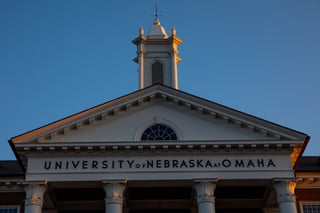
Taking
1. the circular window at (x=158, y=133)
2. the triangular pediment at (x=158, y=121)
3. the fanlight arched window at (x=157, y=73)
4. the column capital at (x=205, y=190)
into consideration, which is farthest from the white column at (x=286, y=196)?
the fanlight arched window at (x=157, y=73)

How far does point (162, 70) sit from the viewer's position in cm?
4006

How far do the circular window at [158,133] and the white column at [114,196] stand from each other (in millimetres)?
2801

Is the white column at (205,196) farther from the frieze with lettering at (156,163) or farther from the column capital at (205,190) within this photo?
the frieze with lettering at (156,163)

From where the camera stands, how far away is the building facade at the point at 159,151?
88.4 ft

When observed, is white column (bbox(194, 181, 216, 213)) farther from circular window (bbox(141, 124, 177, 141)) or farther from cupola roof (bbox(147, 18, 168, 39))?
cupola roof (bbox(147, 18, 168, 39))

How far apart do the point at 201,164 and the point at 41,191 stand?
7927 mm

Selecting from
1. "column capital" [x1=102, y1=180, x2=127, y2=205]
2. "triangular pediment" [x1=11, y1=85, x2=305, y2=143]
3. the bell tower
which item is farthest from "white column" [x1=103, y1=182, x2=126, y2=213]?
the bell tower

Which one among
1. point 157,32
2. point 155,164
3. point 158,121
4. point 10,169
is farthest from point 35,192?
point 157,32

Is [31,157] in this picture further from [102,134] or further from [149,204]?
[149,204]

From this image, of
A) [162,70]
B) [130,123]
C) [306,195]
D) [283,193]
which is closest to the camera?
[283,193]

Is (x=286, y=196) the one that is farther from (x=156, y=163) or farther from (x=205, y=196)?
(x=156, y=163)

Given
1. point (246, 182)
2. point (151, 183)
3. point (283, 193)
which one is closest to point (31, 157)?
point (151, 183)

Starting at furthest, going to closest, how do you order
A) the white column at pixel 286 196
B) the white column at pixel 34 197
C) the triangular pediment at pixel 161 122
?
the triangular pediment at pixel 161 122 < the white column at pixel 286 196 < the white column at pixel 34 197

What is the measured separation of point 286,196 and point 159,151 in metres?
6.52
